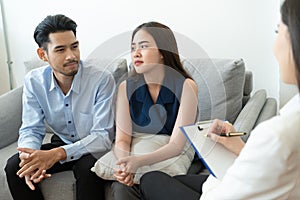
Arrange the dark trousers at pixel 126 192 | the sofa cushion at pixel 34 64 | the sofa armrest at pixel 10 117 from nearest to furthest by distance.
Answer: the dark trousers at pixel 126 192
the sofa armrest at pixel 10 117
the sofa cushion at pixel 34 64

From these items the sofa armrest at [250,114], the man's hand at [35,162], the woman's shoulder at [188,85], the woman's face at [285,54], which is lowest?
the man's hand at [35,162]

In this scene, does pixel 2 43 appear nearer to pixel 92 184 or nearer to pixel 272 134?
pixel 92 184

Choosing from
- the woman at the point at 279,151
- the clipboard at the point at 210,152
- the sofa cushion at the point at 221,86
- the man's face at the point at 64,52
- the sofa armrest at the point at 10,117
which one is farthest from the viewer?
the sofa armrest at the point at 10,117

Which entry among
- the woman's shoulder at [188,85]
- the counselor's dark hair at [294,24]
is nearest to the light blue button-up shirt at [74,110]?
the woman's shoulder at [188,85]

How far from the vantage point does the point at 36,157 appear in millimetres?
1598

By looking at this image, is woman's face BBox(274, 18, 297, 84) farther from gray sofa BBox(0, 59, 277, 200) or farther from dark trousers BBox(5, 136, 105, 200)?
dark trousers BBox(5, 136, 105, 200)

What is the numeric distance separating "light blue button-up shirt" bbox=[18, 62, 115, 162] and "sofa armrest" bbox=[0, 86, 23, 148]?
0.21 meters

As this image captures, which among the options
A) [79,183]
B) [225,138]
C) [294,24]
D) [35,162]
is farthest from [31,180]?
[294,24]

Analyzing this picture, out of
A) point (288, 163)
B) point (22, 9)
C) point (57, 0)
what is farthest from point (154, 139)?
point (22, 9)

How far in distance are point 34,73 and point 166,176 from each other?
0.84 m

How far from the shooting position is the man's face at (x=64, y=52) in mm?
1706

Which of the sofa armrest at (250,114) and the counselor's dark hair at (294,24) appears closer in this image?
the counselor's dark hair at (294,24)

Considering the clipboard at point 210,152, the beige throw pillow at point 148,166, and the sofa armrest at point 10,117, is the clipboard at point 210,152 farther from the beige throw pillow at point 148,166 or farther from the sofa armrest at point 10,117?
the sofa armrest at point 10,117

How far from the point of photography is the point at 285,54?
85 centimetres
